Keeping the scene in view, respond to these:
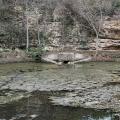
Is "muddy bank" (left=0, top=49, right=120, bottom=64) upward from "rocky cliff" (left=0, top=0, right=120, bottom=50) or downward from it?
downward

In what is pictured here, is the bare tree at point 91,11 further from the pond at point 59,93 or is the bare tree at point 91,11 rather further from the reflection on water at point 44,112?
the reflection on water at point 44,112

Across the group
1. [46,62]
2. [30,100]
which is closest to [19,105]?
[30,100]

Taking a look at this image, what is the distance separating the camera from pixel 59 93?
17062mm

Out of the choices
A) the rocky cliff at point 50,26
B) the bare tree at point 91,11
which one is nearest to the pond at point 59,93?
the rocky cliff at point 50,26

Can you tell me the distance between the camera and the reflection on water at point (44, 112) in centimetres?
1257

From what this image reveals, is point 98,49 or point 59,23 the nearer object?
point 98,49

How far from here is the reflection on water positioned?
12.6m

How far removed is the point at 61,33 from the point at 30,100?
2306cm

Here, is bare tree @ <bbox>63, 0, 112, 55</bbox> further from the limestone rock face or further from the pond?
the pond

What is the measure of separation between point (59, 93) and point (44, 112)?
147 inches

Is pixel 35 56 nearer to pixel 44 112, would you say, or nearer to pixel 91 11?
pixel 91 11

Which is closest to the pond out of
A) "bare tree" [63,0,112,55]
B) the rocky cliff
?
the rocky cliff

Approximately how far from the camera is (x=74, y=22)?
38.9 metres

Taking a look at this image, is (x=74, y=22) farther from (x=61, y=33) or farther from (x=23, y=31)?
(x=23, y=31)
